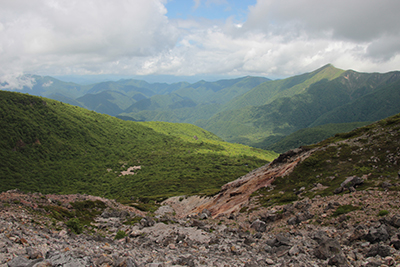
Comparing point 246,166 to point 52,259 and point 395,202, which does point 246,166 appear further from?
point 52,259

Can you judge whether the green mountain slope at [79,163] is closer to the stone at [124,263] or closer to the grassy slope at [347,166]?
the grassy slope at [347,166]

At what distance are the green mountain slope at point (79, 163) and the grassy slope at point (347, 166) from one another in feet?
204

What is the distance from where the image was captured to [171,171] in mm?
150250

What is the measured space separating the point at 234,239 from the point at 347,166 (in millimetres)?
22784

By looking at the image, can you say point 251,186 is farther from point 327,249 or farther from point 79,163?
point 79,163

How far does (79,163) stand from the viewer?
15450cm

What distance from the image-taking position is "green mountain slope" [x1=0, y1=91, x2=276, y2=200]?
11656 centimetres

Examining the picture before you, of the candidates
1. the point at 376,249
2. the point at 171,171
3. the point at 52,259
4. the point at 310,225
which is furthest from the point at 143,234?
the point at 171,171

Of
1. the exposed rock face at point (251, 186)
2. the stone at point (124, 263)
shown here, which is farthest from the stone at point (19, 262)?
the exposed rock face at point (251, 186)

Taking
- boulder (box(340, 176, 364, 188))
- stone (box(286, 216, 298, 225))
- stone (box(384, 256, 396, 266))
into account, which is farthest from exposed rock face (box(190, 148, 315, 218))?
stone (box(384, 256, 396, 266))

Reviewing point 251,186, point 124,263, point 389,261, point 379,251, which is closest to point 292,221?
point 379,251

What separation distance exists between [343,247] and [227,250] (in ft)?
28.0

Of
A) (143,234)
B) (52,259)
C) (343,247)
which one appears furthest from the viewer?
(143,234)

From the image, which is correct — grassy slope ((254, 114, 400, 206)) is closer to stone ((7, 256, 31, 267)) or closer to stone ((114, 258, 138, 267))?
stone ((114, 258, 138, 267))
